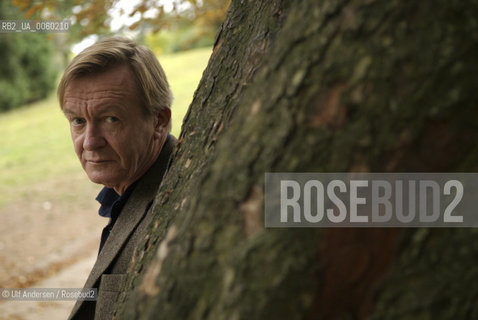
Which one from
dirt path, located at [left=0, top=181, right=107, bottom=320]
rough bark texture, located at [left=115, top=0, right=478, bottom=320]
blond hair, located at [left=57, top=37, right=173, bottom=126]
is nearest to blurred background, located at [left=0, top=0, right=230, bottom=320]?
dirt path, located at [left=0, top=181, right=107, bottom=320]

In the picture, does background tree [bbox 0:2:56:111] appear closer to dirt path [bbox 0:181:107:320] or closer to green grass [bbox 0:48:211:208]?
green grass [bbox 0:48:211:208]

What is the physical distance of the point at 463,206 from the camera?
34.0 inches

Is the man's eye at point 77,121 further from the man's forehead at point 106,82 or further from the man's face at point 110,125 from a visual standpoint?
the man's forehead at point 106,82

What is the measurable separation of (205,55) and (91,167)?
98.7 feet

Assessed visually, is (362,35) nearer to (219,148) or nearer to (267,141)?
(267,141)

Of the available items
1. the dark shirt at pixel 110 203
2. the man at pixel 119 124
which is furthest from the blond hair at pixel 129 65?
the dark shirt at pixel 110 203

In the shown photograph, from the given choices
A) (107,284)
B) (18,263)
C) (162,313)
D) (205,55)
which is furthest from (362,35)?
(205,55)

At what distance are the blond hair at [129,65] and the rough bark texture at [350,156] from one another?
1.38 m

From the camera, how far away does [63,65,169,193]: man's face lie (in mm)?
2135

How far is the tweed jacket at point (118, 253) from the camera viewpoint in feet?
6.00

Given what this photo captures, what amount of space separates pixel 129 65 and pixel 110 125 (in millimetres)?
287

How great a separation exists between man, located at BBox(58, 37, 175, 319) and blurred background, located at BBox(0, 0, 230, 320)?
1.87 m

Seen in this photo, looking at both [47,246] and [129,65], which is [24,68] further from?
[129,65]

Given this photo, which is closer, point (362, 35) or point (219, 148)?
point (362, 35)
